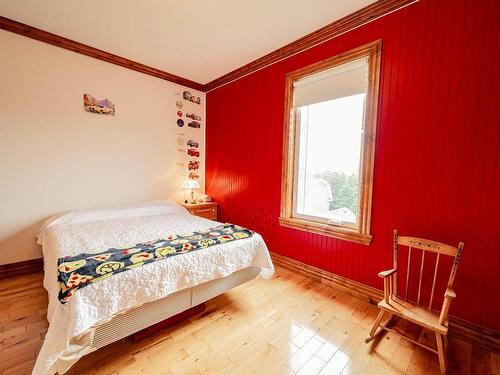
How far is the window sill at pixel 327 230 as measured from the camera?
226cm

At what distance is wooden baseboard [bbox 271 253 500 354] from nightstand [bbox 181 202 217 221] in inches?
51.9

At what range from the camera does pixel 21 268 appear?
8.69 feet

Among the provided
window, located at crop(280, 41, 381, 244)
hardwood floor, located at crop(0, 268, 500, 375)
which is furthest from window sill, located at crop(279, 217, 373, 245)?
hardwood floor, located at crop(0, 268, 500, 375)

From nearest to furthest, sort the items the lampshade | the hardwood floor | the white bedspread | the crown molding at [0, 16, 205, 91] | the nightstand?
the white bedspread → the hardwood floor → the crown molding at [0, 16, 205, 91] → the nightstand → the lampshade

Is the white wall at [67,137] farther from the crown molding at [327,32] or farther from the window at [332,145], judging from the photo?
the window at [332,145]

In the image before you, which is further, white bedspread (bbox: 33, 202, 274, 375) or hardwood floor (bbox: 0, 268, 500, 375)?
hardwood floor (bbox: 0, 268, 500, 375)

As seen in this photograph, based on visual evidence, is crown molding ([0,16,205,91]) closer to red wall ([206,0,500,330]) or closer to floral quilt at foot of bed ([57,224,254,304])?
red wall ([206,0,500,330])

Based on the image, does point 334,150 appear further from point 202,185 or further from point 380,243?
point 202,185

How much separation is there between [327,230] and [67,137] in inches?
133

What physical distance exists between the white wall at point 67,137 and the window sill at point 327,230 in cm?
219

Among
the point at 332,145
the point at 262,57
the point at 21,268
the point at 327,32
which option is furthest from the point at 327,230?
the point at 21,268

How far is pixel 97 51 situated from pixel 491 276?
4646 millimetres

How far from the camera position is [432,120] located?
1.84m

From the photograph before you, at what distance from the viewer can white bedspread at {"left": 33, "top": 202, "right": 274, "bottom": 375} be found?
47.3 inches
